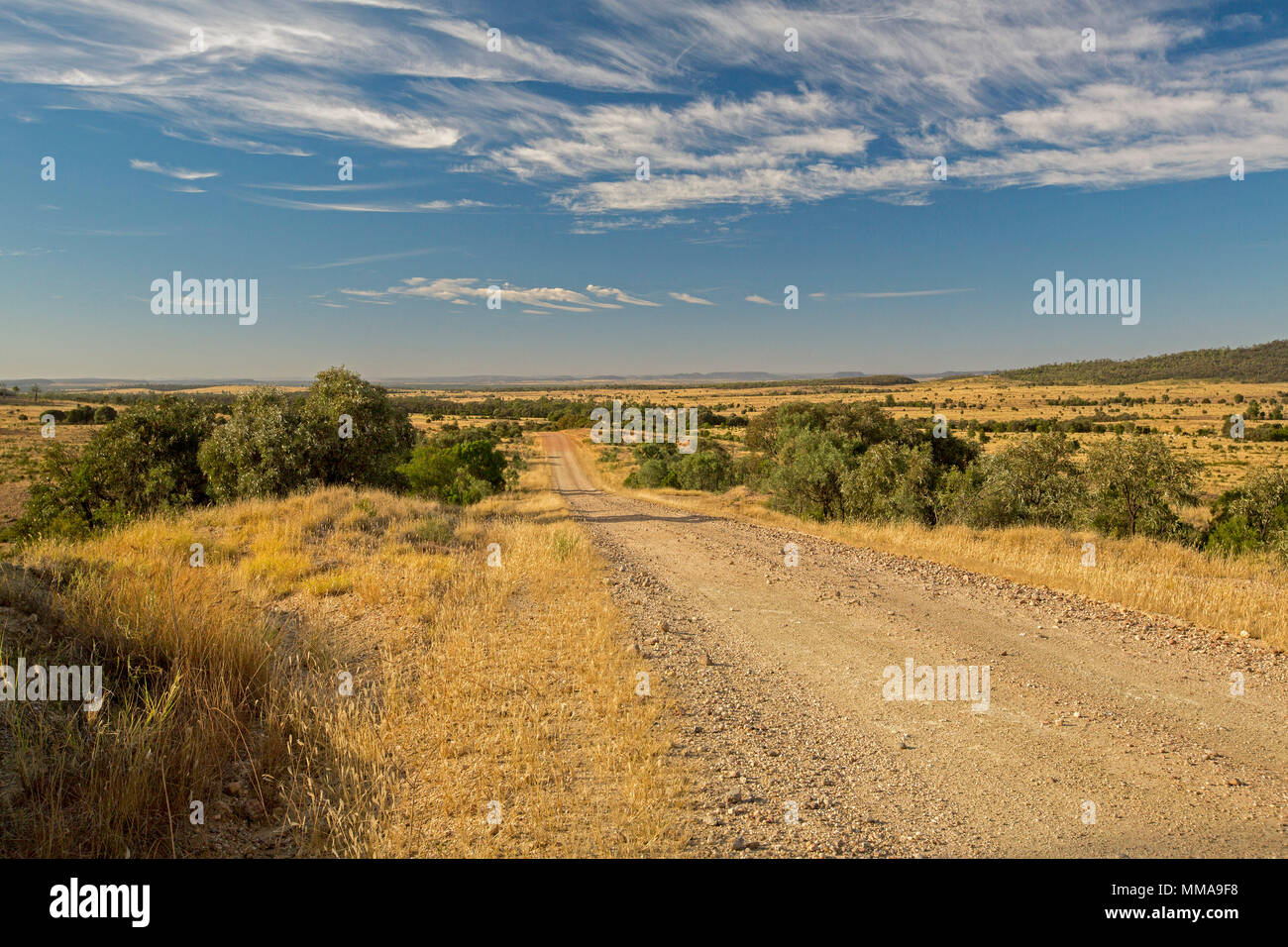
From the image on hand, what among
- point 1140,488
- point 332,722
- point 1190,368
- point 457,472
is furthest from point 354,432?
point 1190,368

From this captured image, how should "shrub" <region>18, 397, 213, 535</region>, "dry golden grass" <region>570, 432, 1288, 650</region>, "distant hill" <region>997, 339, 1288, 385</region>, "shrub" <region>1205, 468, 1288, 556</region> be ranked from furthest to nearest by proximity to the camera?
"distant hill" <region>997, 339, 1288, 385</region> < "shrub" <region>18, 397, 213, 535</region> < "shrub" <region>1205, 468, 1288, 556</region> < "dry golden grass" <region>570, 432, 1288, 650</region>

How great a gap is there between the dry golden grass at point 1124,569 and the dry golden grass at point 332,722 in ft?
25.0

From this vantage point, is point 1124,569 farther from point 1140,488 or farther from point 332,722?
point 332,722

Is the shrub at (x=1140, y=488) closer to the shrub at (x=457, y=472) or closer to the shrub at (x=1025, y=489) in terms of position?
the shrub at (x=1025, y=489)

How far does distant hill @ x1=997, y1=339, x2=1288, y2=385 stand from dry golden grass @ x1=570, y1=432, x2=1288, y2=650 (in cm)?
15196

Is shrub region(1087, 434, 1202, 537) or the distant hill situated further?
the distant hill

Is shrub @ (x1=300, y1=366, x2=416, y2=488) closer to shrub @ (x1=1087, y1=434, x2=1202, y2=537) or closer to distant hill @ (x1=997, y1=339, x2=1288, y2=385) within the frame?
shrub @ (x1=1087, y1=434, x2=1202, y2=537)

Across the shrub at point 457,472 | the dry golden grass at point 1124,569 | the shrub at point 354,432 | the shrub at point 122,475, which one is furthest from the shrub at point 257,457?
the dry golden grass at point 1124,569

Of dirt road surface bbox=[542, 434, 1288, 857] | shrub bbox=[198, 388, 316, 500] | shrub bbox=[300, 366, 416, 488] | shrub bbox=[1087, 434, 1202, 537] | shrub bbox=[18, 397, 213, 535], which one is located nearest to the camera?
dirt road surface bbox=[542, 434, 1288, 857]

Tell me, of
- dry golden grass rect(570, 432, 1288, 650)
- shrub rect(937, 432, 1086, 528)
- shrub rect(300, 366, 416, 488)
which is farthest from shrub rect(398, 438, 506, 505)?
shrub rect(937, 432, 1086, 528)

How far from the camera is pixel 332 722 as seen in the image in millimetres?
5672

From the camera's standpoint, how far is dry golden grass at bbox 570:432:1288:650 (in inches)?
348

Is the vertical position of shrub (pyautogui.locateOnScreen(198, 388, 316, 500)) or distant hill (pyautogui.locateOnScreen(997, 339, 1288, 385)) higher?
distant hill (pyautogui.locateOnScreen(997, 339, 1288, 385))

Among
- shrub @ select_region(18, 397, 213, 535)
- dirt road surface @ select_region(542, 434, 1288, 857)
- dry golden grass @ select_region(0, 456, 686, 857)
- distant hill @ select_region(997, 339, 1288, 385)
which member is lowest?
dirt road surface @ select_region(542, 434, 1288, 857)
